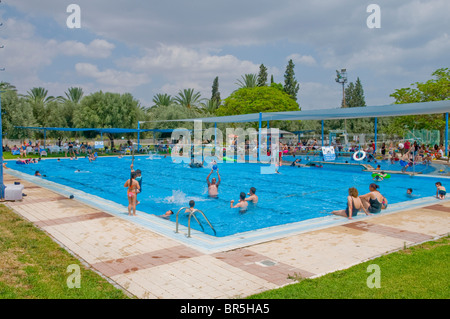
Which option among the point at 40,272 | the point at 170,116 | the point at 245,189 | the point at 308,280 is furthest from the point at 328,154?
the point at 170,116

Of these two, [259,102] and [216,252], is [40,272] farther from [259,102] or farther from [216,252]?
[259,102]

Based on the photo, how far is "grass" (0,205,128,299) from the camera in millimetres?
4344

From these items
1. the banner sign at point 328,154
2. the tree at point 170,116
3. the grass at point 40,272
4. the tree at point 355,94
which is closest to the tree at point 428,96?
the banner sign at point 328,154

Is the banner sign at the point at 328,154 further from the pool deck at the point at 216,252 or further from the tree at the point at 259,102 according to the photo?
the pool deck at the point at 216,252

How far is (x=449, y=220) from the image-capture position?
27.8 ft

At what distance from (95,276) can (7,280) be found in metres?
1.12

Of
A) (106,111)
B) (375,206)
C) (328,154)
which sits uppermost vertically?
(106,111)

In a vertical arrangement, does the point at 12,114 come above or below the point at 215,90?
below

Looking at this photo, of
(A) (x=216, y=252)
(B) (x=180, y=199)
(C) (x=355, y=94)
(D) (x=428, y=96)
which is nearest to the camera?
(A) (x=216, y=252)

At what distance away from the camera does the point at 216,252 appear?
6047mm

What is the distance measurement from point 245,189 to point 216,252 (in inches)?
402

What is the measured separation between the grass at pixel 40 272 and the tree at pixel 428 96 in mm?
32299

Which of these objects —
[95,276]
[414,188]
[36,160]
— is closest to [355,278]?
[95,276]
